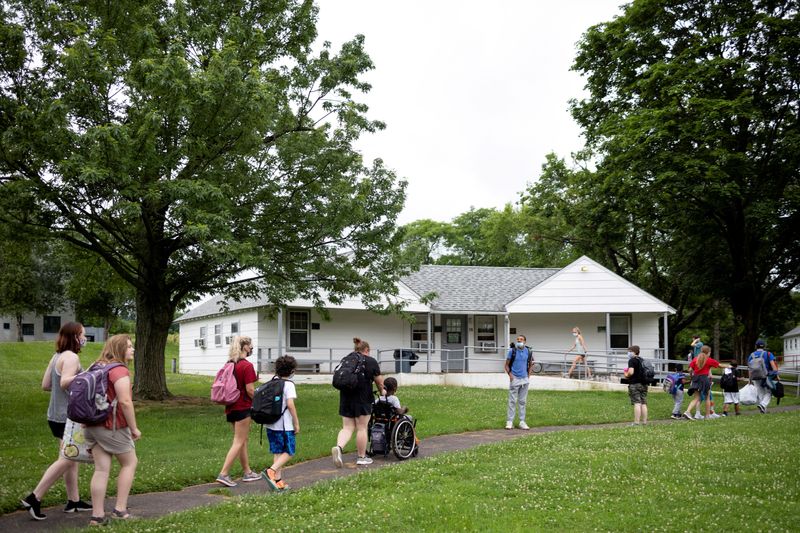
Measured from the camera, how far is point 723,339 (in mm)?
61031

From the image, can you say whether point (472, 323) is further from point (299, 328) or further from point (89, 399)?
point (89, 399)

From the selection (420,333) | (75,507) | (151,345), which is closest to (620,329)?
(420,333)

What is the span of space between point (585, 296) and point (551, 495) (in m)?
22.7

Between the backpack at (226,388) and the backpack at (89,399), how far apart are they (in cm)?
210

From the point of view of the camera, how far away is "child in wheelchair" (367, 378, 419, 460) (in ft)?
37.9

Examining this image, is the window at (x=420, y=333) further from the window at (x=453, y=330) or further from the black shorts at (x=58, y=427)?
the black shorts at (x=58, y=427)

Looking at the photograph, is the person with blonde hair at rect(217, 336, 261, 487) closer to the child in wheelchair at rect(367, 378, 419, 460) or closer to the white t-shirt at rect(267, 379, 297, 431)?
the white t-shirt at rect(267, 379, 297, 431)

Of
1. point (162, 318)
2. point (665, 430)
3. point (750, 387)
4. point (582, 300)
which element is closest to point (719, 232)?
point (582, 300)

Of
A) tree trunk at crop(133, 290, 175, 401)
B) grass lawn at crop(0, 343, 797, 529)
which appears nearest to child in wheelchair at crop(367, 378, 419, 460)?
grass lawn at crop(0, 343, 797, 529)

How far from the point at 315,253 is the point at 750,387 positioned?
1138cm

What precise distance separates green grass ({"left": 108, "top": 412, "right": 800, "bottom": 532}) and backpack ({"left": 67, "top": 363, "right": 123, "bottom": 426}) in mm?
1068

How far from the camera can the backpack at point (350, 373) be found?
10.8m

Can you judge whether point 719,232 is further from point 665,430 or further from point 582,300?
point 665,430

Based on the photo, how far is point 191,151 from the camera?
15.8 metres
